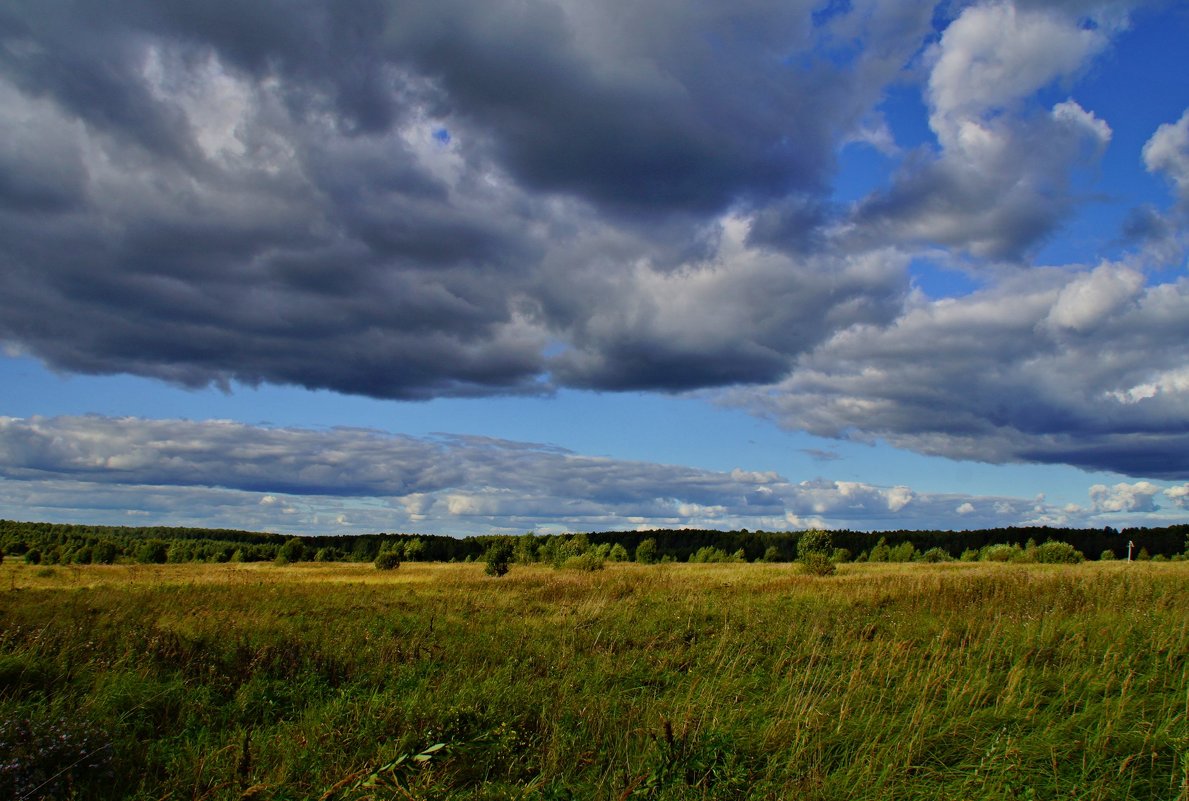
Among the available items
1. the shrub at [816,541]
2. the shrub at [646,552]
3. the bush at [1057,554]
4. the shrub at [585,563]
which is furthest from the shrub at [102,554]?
the bush at [1057,554]

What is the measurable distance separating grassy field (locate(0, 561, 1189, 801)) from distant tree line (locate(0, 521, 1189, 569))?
2898cm

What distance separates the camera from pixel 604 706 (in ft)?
21.4

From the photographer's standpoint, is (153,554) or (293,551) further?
(153,554)

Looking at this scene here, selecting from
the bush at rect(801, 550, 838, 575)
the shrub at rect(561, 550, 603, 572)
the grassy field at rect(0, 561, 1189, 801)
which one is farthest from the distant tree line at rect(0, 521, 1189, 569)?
the grassy field at rect(0, 561, 1189, 801)

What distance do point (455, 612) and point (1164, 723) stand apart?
40.5ft

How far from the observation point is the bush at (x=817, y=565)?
31.6 meters

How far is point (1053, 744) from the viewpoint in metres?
5.34

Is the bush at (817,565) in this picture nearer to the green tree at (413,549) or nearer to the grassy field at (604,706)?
the grassy field at (604,706)

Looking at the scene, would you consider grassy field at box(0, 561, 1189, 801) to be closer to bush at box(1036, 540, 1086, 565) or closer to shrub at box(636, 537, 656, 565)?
bush at box(1036, 540, 1086, 565)

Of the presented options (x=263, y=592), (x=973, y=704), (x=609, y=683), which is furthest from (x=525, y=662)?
(x=263, y=592)

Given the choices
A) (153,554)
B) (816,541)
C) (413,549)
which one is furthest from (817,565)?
(153,554)

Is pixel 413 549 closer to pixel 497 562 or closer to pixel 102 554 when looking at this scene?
pixel 102 554

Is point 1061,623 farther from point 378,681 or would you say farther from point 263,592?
point 263,592

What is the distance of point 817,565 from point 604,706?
93.3ft
